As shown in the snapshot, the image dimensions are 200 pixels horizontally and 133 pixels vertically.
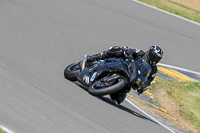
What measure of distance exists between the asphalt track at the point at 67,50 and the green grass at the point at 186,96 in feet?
4.54

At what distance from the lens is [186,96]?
11312 millimetres

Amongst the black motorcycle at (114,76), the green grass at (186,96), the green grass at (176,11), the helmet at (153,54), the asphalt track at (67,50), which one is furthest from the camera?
the green grass at (176,11)

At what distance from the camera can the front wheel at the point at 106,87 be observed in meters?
7.66

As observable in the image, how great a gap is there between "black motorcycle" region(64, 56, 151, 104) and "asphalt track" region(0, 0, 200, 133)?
24cm

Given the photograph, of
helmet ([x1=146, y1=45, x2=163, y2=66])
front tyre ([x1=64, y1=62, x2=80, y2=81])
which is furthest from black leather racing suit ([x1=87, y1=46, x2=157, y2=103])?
front tyre ([x1=64, y1=62, x2=80, y2=81])

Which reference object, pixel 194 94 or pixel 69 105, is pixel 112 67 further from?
pixel 194 94

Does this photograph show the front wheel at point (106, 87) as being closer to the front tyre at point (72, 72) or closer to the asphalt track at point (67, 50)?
the asphalt track at point (67, 50)

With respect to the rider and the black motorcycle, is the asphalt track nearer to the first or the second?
the black motorcycle

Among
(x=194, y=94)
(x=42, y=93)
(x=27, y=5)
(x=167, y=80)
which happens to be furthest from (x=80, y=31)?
(x=42, y=93)

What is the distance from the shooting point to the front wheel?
766 cm

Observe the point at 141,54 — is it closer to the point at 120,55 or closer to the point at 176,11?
the point at 120,55

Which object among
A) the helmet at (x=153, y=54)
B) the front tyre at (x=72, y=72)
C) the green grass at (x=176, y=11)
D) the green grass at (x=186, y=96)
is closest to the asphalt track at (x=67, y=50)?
the front tyre at (x=72, y=72)

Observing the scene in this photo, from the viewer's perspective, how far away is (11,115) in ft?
18.3

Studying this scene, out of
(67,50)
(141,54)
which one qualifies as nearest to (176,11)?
(67,50)
